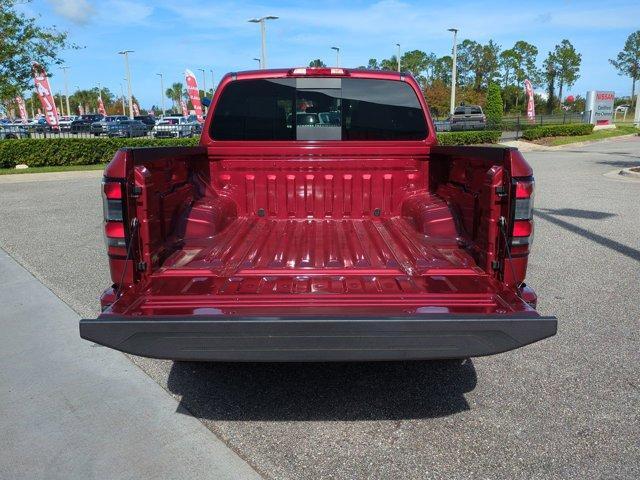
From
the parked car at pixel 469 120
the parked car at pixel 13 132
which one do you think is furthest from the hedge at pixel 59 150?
the parked car at pixel 469 120

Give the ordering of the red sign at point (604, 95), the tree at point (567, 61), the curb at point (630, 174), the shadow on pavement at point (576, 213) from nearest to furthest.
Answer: the shadow on pavement at point (576, 213)
the curb at point (630, 174)
the red sign at point (604, 95)
the tree at point (567, 61)

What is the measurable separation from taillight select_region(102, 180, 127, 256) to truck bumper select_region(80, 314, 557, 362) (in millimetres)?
534

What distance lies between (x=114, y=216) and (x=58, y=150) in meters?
19.5

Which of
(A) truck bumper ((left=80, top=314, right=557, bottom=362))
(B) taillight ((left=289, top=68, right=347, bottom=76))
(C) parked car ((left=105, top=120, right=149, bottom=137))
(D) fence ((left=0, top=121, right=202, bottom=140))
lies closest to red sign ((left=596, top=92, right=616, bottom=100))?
(D) fence ((left=0, top=121, right=202, bottom=140))

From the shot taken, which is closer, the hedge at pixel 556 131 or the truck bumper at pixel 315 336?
the truck bumper at pixel 315 336

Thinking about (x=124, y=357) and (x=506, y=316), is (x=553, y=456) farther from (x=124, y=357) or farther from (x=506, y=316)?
(x=124, y=357)

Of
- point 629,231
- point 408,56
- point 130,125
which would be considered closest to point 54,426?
point 629,231

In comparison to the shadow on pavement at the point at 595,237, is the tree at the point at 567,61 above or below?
above

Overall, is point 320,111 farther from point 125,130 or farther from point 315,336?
point 125,130

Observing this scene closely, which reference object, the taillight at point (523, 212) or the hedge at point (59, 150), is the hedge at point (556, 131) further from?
Answer: the taillight at point (523, 212)

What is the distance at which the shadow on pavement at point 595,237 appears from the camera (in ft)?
22.8

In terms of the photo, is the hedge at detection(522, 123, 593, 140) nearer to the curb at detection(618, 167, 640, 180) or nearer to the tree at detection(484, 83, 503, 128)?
the tree at detection(484, 83, 503, 128)

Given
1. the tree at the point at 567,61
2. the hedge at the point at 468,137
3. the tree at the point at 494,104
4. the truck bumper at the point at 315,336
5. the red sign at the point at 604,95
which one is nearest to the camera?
the truck bumper at the point at 315,336

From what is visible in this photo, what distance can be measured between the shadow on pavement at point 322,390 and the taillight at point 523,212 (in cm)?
116
